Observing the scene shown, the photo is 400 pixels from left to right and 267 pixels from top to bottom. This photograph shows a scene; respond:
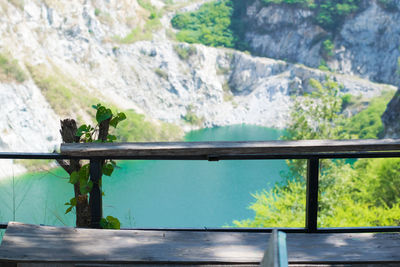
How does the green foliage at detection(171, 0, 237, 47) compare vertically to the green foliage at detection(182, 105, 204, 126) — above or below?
above

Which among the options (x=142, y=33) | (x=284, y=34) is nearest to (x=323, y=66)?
(x=284, y=34)

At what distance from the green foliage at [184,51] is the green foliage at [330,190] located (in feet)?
89.7

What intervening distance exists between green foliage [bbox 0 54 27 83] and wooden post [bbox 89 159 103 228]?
97.5ft

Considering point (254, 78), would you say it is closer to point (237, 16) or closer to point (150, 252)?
point (237, 16)

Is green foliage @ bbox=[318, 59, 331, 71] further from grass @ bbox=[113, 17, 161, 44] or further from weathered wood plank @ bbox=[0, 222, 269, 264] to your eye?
weathered wood plank @ bbox=[0, 222, 269, 264]

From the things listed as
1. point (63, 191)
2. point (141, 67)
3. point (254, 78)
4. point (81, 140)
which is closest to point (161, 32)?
point (141, 67)

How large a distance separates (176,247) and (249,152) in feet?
1.14

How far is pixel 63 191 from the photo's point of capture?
20016mm

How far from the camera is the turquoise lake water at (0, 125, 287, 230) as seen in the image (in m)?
17.6

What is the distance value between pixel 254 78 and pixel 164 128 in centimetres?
1120

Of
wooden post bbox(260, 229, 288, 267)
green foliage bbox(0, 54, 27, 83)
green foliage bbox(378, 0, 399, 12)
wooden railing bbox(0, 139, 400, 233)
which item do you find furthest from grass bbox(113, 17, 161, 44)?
wooden post bbox(260, 229, 288, 267)

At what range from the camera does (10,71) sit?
95.6ft

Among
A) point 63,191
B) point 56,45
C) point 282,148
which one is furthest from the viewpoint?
point 56,45

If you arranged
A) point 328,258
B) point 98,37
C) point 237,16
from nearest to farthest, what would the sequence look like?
point 328,258 < point 98,37 < point 237,16
